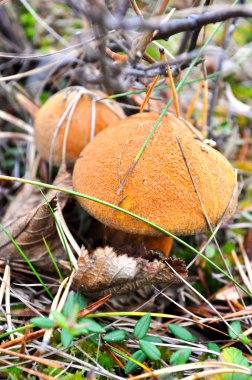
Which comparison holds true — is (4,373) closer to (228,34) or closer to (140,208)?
(140,208)

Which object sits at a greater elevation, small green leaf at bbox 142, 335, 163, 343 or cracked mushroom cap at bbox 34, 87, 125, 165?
cracked mushroom cap at bbox 34, 87, 125, 165

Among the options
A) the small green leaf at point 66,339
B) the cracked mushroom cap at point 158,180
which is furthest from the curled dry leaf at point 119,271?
the small green leaf at point 66,339

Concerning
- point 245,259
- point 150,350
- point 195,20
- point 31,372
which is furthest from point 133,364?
point 195,20

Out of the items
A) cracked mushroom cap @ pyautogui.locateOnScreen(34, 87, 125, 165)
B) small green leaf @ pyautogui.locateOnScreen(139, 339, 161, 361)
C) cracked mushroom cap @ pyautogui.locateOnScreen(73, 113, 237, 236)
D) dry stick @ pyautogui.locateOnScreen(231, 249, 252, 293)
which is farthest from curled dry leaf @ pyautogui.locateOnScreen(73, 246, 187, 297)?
cracked mushroom cap @ pyautogui.locateOnScreen(34, 87, 125, 165)

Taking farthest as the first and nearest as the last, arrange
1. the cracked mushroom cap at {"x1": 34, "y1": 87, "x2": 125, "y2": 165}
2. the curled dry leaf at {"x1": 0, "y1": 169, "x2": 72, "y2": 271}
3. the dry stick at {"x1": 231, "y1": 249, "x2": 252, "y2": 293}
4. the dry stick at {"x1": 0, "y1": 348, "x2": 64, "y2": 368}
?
1. the cracked mushroom cap at {"x1": 34, "y1": 87, "x2": 125, "y2": 165}
2. the dry stick at {"x1": 231, "y1": 249, "x2": 252, "y2": 293}
3. the curled dry leaf at {"x1": 0, "y1": 169, "x2": 72, "y2": 271}
4. the dry stick at {"x1": 0, "y1": 348, "x2": 64, "y2": 368}

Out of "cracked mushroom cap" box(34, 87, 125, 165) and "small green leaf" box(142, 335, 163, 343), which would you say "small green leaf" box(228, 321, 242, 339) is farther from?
"cracked mushroom cap" box(34, 87, 125, 165)

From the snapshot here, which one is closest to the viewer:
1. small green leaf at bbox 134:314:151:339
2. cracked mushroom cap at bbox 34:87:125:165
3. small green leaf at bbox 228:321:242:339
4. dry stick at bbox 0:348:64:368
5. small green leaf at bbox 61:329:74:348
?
small green leaf at bbox 61:329:74:348

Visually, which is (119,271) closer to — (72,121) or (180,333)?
(180,333)

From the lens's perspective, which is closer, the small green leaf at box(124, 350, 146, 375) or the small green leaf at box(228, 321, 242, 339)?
the small green leaf at box(124, 350, 146, 375)
